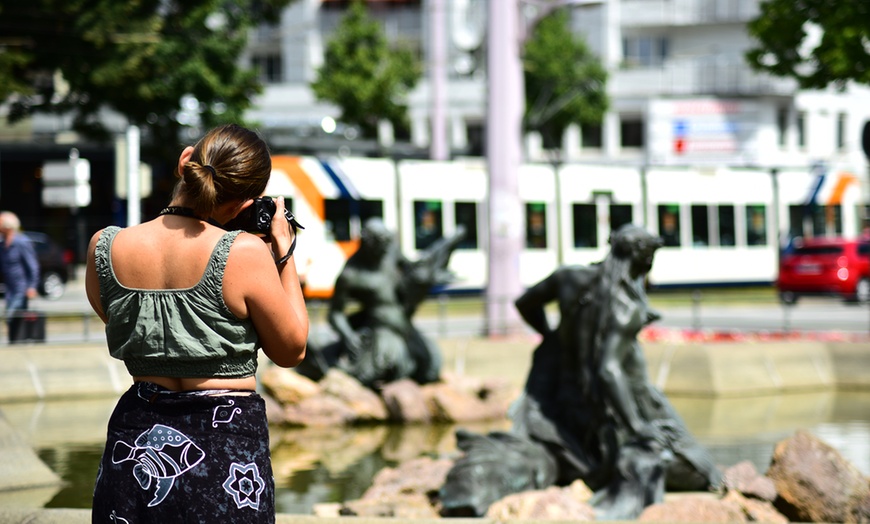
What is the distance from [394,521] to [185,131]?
27789mm

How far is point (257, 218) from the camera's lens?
3.44 m

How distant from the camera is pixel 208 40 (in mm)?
28812

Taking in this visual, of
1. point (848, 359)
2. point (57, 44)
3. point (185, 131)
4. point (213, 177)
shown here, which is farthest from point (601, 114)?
A: point (213, 177)

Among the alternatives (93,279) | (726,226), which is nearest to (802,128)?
(726,226)

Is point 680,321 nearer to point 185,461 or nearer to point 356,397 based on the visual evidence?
point 356,397

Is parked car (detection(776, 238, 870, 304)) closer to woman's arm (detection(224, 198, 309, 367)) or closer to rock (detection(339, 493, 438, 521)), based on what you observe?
rock (detection(339, 493, 438, 521))

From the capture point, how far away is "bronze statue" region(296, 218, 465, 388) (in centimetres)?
1328

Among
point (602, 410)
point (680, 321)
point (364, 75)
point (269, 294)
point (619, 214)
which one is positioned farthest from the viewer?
point (364, 75)

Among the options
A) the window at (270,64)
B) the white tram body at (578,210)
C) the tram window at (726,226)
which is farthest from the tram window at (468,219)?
the window at (270,64)

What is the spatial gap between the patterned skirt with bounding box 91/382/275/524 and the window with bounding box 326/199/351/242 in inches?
1051

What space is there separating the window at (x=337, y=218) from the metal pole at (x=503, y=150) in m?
12.0

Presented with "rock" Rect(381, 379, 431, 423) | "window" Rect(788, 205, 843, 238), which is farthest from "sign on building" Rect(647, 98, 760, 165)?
"rock" Rect(381, 379, 431, 423)

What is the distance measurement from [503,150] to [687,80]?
1688 inches

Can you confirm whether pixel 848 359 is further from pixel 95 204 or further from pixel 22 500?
pixel 95 204
